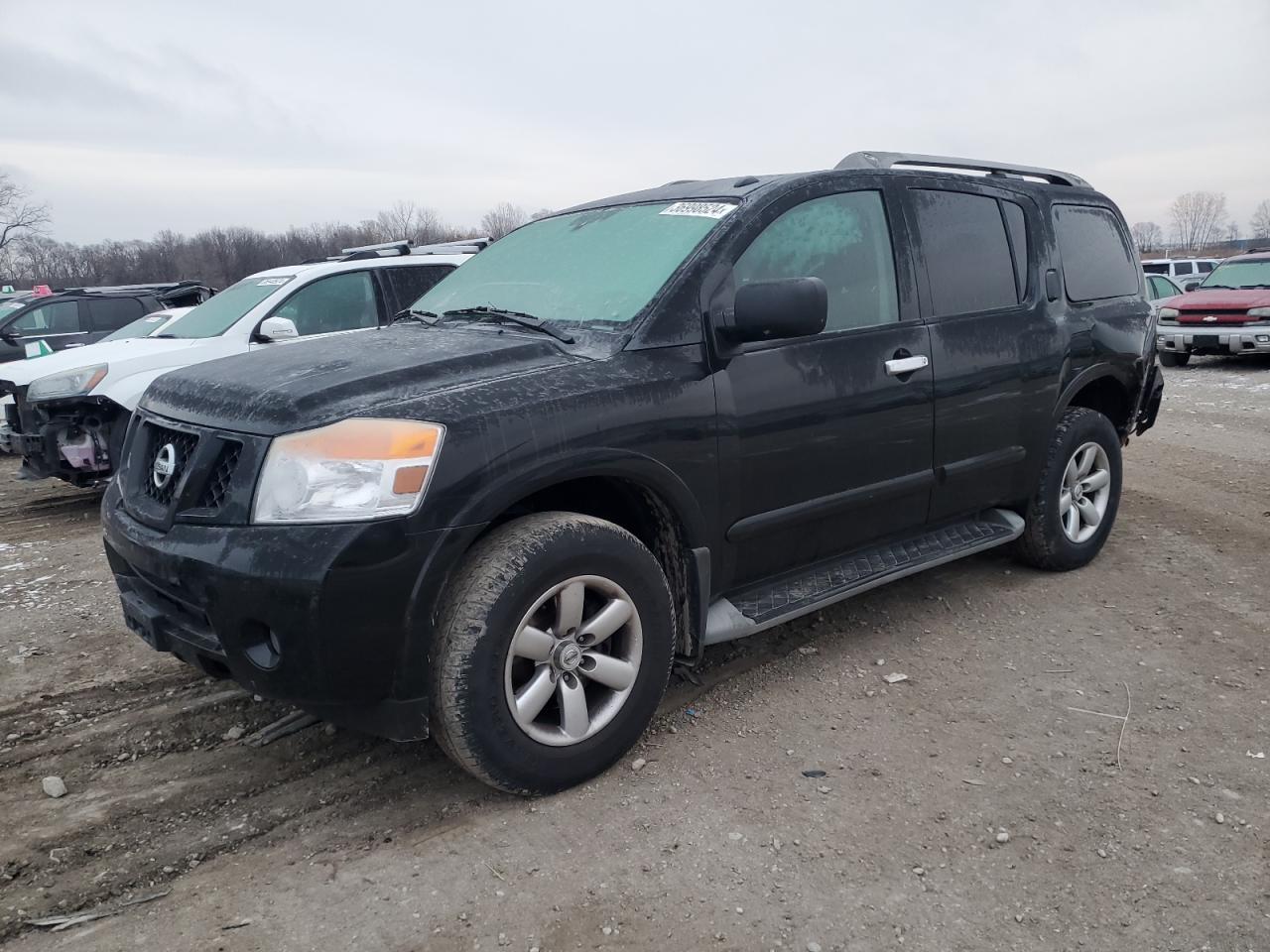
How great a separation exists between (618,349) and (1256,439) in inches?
311

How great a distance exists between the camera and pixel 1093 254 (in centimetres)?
489

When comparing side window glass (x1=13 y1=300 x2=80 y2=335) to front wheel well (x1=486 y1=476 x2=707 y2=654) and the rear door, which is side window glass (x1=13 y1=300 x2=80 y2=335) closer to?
front wheel well (x1=486 y1=476 x2=707 y2=654)

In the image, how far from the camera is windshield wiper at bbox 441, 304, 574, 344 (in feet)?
10.7

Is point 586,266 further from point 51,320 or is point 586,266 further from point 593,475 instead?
point 51,320

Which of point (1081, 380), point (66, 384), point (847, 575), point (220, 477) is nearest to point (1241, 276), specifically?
point (1081, 380)

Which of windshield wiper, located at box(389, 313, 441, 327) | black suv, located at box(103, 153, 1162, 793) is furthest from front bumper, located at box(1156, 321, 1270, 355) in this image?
windshield wiper, located at box(389, 313, 441, 327)

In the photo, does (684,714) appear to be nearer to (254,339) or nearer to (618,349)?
(618,349)

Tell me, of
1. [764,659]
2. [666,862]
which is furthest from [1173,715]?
[666,862]

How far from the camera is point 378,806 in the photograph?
2912mm

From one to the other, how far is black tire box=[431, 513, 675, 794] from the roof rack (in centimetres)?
210

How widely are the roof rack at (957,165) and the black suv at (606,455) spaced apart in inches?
1.0

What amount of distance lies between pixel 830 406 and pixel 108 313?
440 inches

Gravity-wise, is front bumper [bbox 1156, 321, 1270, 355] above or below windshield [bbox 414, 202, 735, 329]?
below

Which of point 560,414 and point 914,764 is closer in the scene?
point 560,414
